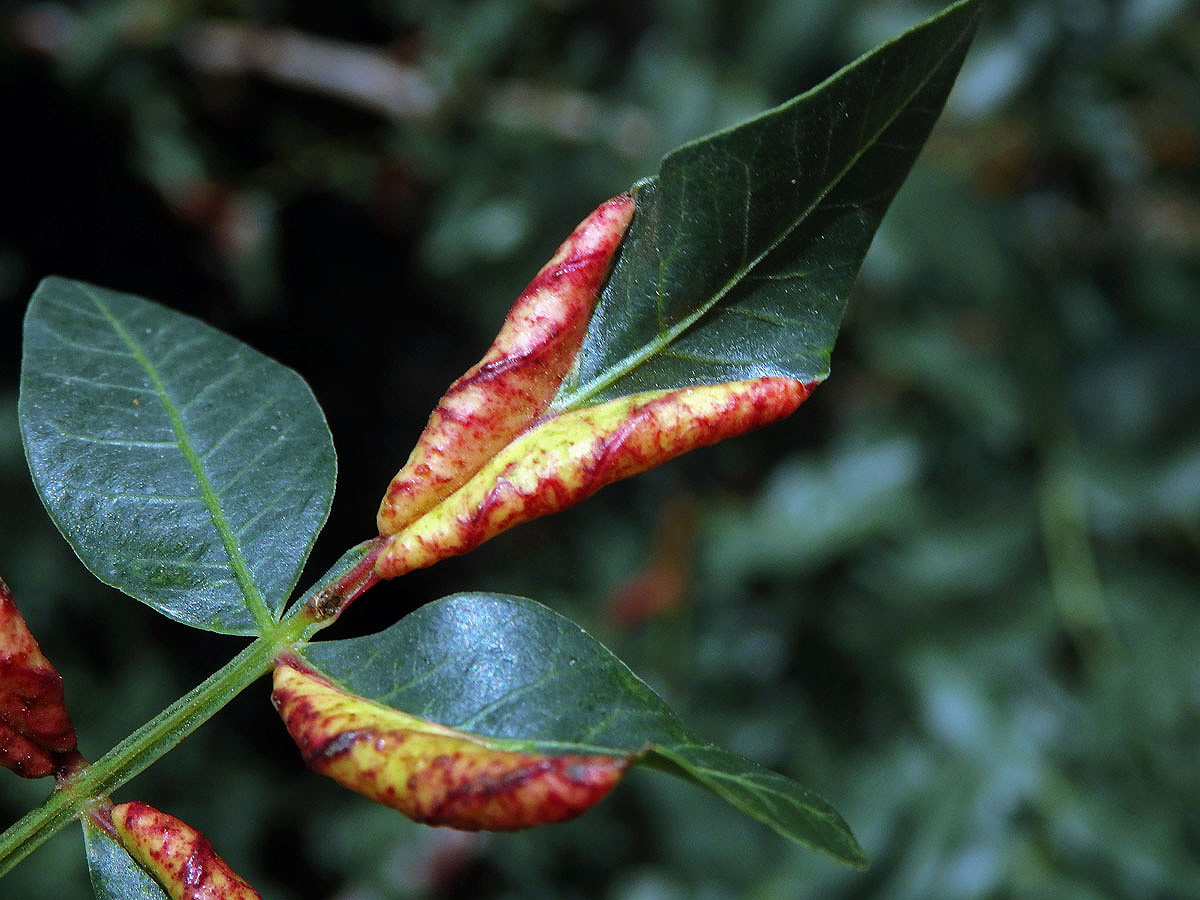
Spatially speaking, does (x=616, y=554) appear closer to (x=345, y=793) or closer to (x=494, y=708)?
(x=345, y=793)

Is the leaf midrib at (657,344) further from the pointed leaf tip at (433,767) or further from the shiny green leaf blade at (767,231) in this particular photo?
the pointed leaf tip at (433,767)

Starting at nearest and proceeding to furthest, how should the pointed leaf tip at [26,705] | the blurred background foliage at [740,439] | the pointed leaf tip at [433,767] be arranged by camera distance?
the pointed leaf tip at [433,767], the pointed leaf tip at [26,705], the blurred background foliage at [740,439]

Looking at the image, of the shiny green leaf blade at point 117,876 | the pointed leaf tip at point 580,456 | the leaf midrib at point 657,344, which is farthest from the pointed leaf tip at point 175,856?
the leaf midrib at point 657,344

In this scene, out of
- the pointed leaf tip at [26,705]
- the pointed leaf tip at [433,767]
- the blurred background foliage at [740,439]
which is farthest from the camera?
the blurred background foliage at [740,439]

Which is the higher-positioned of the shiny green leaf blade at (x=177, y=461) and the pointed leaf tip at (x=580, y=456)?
the pointed leaf tip at (x=580, y=456)

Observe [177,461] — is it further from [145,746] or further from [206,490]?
[145,746]

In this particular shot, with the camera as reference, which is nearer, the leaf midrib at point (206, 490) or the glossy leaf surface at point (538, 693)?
the glossy leaf surface at point (538, 693)

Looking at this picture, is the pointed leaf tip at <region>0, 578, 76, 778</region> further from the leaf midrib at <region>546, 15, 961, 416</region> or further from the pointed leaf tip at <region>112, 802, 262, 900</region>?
the leaf midrib at <region>546, 15, 961, 416</region>
